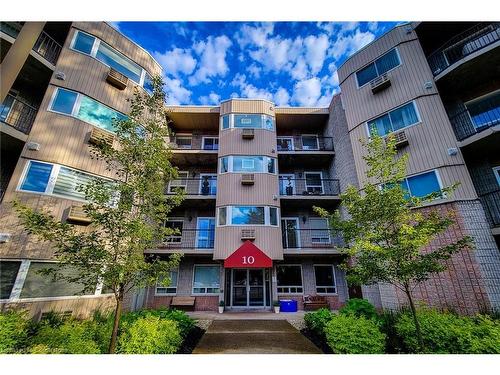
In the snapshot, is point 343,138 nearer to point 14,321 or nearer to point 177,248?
point 177,248

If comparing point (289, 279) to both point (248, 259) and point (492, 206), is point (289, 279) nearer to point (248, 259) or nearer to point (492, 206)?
point (248, 259)

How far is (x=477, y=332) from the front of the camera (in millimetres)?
5035

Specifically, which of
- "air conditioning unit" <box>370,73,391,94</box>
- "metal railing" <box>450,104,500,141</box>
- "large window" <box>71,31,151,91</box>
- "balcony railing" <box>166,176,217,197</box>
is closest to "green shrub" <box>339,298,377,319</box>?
"metal railing" <box>450,104,500,141</box>

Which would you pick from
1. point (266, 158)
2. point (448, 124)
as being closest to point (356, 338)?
point (448, 124)

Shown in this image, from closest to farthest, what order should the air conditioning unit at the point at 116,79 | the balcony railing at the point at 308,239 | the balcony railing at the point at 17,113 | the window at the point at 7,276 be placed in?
1. the window at the point at 7,276
2. the balcony railing at the point at 17,113
3. the air conditioning unit at the point at 116,79
4. the balcony railing at the point at 308,239

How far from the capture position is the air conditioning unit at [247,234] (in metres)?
12.8

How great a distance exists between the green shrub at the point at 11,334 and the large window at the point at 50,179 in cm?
447

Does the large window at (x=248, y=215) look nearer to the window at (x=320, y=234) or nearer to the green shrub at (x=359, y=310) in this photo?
the window at (x=320, y=234)

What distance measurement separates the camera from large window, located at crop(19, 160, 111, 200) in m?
8.23

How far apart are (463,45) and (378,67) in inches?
136

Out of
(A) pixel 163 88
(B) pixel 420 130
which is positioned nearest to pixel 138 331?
(A) pixel 163 88

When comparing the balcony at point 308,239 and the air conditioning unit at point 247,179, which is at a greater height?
the air conditioning unit at point 247,179

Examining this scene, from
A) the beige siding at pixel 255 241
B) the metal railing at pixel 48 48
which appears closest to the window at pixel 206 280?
the beige siding at pixel 255 241

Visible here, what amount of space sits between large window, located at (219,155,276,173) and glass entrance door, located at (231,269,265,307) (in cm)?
649
